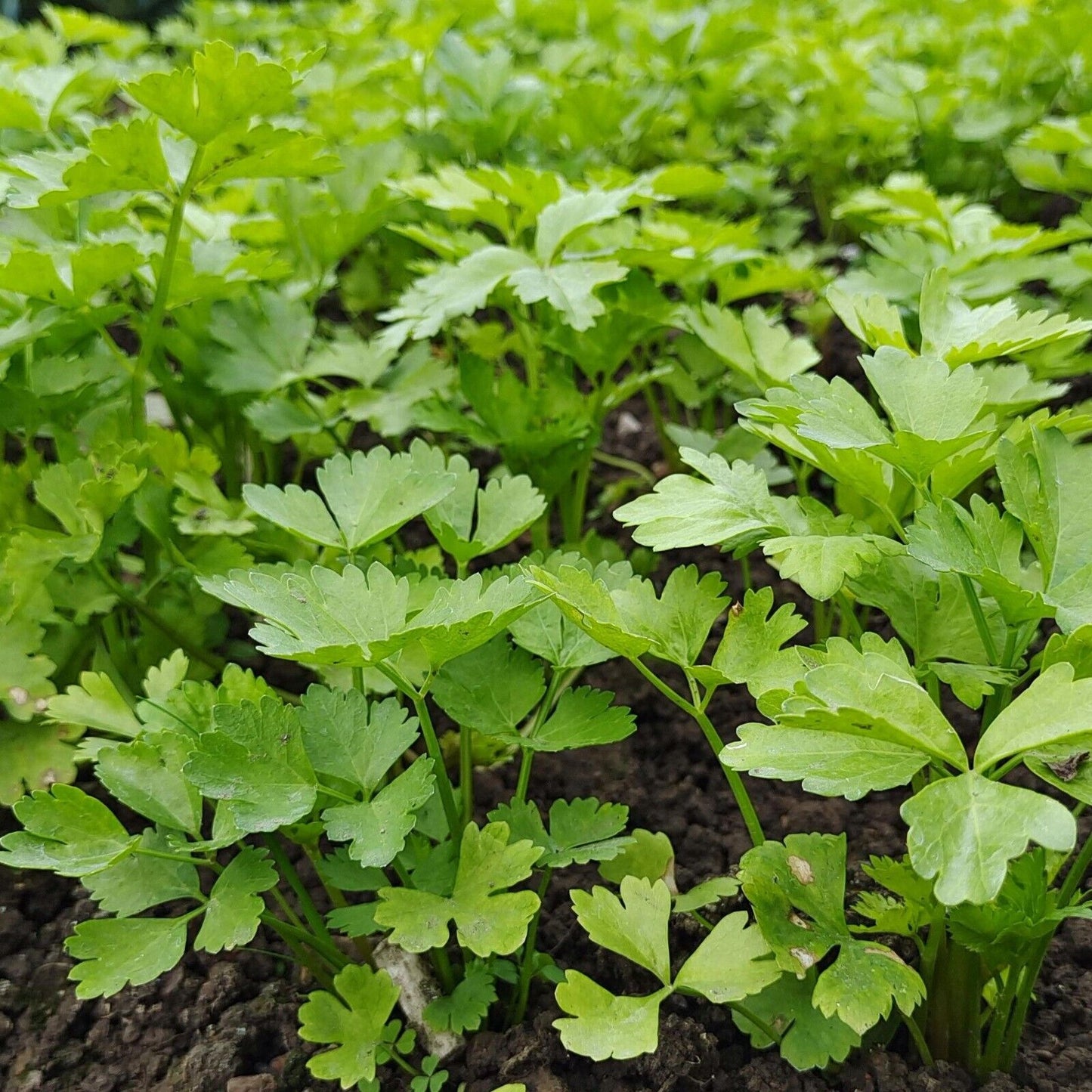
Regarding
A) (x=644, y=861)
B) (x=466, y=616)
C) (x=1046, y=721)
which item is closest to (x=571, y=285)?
(x=466, y=616)

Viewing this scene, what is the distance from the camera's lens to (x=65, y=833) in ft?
2.74

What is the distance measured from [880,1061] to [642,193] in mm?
982

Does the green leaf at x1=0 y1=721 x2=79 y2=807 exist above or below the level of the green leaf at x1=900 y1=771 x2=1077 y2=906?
below

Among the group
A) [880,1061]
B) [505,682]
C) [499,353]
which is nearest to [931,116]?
[499,353]

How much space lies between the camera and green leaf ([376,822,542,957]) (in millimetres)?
797

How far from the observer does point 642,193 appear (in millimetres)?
1267

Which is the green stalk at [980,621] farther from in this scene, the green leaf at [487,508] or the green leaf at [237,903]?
the green leaf at [237,903]

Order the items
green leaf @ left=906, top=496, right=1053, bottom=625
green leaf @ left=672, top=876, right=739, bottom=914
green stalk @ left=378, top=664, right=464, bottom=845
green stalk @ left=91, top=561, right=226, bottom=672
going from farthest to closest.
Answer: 1. green stalk @ left=91, top=561, right=226, bottom=672
2. green leaf @ left=672, top=876, right=739, bottom=914
3. green stalk @ left=378, top=664, right=464, bottom=845
4. green leaf @ left=906, top=496, right=1053, bottom=625

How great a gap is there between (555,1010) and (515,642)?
342 mm

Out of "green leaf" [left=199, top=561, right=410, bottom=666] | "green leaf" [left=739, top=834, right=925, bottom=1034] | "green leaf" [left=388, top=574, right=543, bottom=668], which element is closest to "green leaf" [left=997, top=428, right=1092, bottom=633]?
"green leaf" [left=739, top=834, right=925, bottom=1034]

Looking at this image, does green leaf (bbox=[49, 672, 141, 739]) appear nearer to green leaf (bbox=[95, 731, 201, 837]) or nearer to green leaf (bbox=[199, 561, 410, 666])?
green leaf (bbox=[95, 731, 201, 837])

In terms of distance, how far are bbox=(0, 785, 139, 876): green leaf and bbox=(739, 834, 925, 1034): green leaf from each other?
506mm

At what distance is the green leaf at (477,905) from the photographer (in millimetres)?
797

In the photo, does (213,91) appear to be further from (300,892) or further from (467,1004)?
(467,1004)
